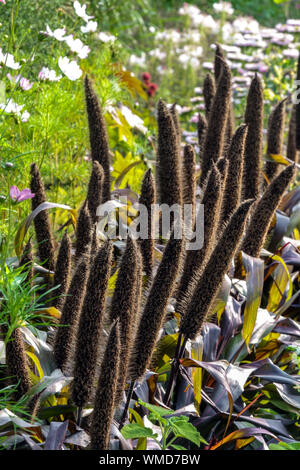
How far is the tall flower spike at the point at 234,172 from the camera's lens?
8.52 feet

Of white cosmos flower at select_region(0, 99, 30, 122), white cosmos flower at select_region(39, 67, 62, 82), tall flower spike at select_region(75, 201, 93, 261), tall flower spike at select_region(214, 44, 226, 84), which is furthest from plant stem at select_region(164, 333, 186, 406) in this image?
tall flower spike at select_region(214, 44, 226, 84)

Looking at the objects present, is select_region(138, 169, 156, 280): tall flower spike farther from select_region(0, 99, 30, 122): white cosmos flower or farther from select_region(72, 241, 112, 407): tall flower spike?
select_region(0, 99, 30, 122): white cosmos flower

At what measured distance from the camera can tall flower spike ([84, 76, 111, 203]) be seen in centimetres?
294

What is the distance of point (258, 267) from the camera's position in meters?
2.51

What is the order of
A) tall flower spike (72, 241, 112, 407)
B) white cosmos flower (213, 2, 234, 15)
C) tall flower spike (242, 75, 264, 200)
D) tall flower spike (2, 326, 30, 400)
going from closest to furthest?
1. tall flower spike (72, 241, 112, 407)
2. tall flower spike (2, 326, 30, 400)
3. tall flower spike (242, 75, 264, 200)
4. white cosmos flower (213, 2, 234, 15)

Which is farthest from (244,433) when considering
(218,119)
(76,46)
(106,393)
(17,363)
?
(76,46)

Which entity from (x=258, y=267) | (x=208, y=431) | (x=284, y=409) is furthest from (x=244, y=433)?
(x=258, y=267)

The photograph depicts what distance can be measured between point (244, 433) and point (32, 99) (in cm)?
241

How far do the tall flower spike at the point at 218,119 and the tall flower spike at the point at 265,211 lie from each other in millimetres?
491

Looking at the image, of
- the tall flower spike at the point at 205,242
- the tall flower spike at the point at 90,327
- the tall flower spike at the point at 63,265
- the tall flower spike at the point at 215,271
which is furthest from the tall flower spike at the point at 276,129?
the tall flower spike at the point at 90,327

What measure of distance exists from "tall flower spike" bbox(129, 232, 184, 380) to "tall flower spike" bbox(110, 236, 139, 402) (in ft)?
0.24

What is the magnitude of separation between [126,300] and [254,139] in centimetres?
157

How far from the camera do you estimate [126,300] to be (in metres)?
1.89
